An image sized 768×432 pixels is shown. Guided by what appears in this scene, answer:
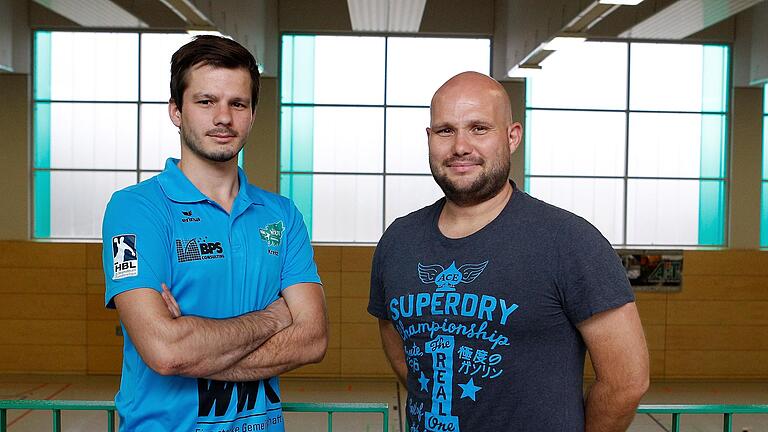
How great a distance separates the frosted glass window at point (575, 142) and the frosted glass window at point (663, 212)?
0.61 m

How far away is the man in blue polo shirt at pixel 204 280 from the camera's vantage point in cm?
196

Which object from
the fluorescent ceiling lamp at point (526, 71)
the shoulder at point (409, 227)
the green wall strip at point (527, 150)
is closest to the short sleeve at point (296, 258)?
the shoulder at point (409, 227)

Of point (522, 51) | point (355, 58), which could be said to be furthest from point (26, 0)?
point (522, 51)

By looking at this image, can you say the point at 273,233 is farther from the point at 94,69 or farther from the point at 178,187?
the point at 94,69

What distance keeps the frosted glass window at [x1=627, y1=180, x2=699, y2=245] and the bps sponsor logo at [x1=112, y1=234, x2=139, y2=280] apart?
10.6m

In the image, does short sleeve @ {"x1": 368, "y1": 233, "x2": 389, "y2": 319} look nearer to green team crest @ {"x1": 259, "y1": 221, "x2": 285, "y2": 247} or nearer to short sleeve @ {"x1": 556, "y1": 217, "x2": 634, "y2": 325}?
green team crest @ {"x1": 259, "y1": 221, "x2": 285, "y2": 247}

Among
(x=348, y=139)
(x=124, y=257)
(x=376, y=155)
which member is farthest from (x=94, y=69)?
(x=124, y=257)

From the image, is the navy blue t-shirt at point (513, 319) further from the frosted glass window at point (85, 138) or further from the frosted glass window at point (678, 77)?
the frosted glass window at point (678, 77)

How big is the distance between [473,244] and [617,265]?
38 centimetres

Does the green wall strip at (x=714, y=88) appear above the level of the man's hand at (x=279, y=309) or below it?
above

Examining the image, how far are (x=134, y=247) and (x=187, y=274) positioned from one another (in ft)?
0.54

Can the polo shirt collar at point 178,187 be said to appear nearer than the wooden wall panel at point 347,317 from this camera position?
Yes

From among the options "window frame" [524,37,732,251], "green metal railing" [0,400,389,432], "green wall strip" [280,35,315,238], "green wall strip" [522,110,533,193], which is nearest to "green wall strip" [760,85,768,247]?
"window frame" [524,37,732,251]

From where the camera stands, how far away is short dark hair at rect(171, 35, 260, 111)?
2096 millimetres
